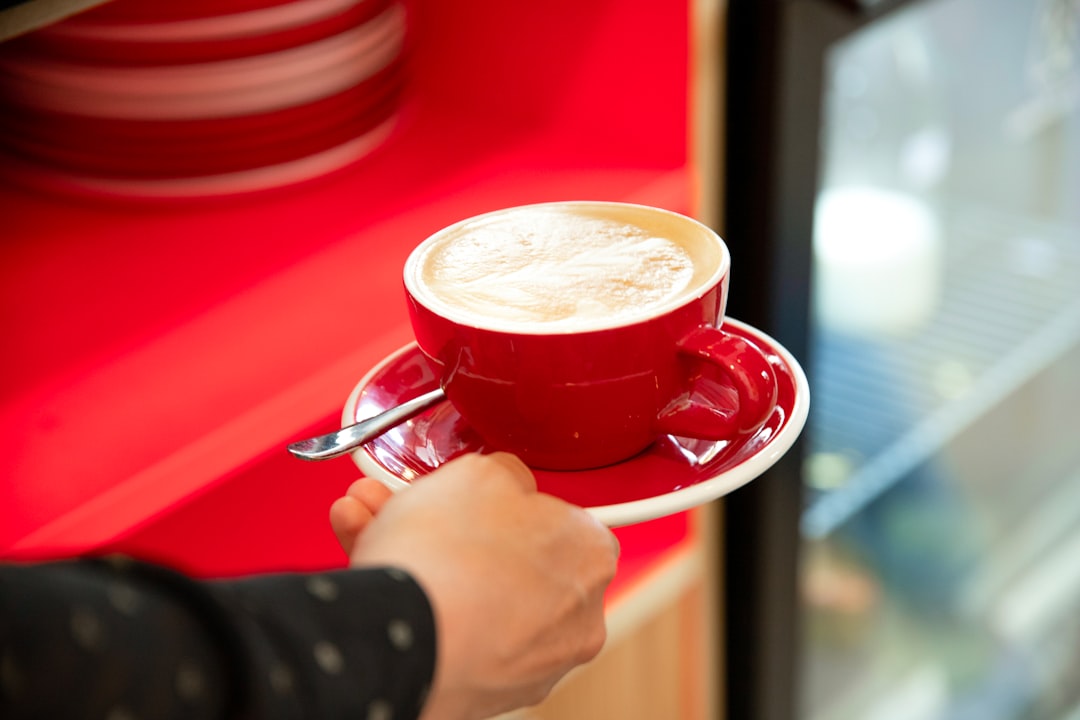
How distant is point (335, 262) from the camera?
0.72 meters

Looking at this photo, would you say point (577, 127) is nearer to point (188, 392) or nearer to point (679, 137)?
point (679, 137)

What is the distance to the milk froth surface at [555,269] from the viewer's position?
1.40 ft

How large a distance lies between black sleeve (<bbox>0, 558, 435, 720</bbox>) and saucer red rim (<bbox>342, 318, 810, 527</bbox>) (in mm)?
83

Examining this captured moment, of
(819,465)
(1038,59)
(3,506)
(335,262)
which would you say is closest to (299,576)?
(3,506)

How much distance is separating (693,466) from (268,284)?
366mm

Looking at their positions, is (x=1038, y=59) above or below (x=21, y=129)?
below

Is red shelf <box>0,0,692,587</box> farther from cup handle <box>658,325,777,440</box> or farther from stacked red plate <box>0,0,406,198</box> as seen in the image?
cup handle <box>658,325,777,440</box>

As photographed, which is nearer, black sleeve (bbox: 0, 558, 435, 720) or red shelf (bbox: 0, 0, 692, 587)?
black sleeve (bbox: 0, 558, 435, 720)

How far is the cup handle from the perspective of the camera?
420 mm

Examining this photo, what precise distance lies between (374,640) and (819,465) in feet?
4.02

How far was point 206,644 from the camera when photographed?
1.05 ft

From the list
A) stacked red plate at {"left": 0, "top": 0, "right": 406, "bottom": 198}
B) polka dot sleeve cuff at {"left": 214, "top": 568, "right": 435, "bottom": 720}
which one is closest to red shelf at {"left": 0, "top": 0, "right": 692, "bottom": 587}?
stacked red plate at {"left": 0, "top": 0, "right": 406, "bottom": 198}

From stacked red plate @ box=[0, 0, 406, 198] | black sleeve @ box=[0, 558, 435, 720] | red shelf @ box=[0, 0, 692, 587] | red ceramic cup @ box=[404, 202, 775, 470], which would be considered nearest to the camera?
black sleeve @ box=[0, 558, 435, 720]

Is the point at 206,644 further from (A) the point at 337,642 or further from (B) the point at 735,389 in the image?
(B) the point at 735,389
